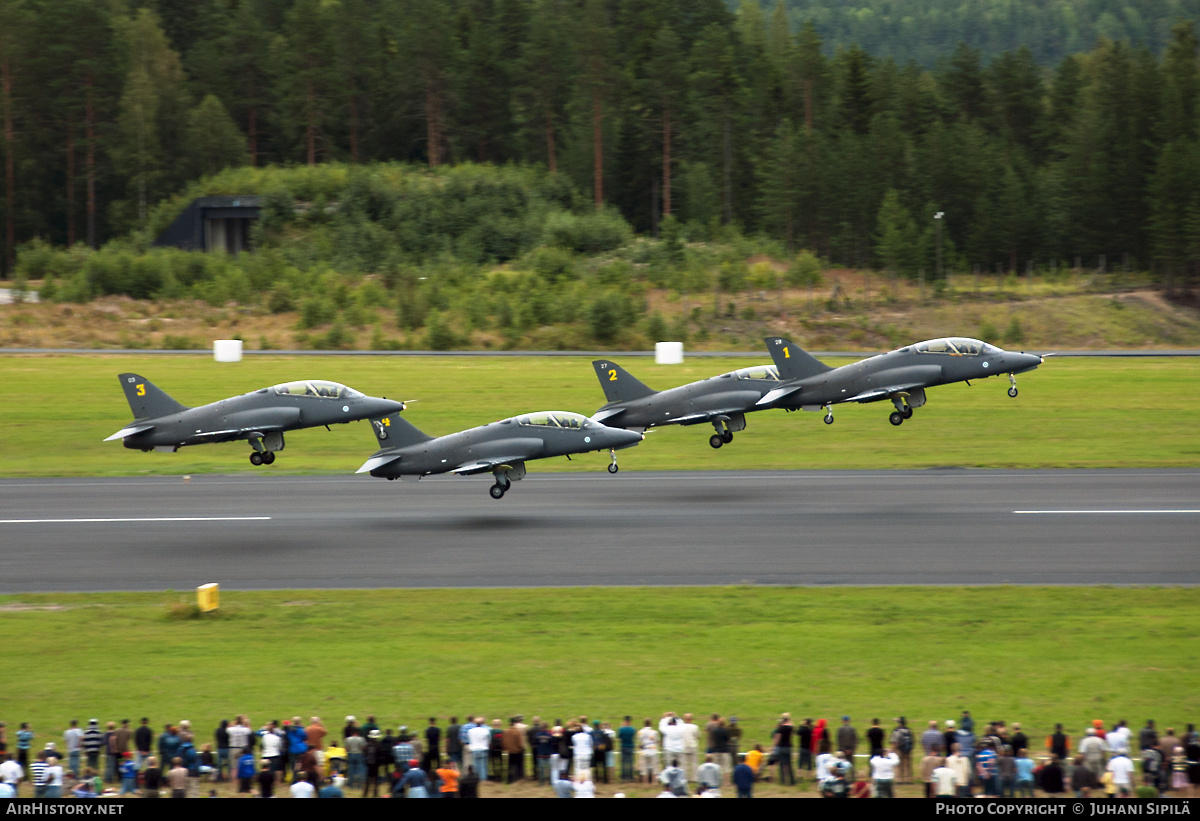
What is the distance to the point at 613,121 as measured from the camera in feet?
418

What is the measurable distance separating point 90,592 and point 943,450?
36.0 metres

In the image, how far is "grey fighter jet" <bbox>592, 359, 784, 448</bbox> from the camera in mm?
43844

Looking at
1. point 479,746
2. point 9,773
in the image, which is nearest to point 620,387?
point 479,746

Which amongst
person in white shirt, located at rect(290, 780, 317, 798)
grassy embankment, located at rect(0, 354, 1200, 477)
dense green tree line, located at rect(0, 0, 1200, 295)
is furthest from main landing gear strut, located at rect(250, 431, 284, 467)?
dense green tree line, located at rect(0, 0, 1200, 295)

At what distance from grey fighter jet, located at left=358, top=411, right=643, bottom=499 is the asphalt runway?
227cm

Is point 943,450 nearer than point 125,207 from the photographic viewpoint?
Yes

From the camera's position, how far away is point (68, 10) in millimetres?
129125

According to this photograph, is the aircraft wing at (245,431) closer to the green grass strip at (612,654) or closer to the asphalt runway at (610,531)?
the asphalt runway at (610,531)

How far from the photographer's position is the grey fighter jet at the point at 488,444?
3872 cm

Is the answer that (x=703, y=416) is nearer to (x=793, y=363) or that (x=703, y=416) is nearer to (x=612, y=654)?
(x=793, y=363)

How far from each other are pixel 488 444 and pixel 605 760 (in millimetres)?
19019

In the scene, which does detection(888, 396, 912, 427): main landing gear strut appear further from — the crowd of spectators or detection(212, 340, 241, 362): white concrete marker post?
detection(212, 340, 241, 362): white concrete marker post
